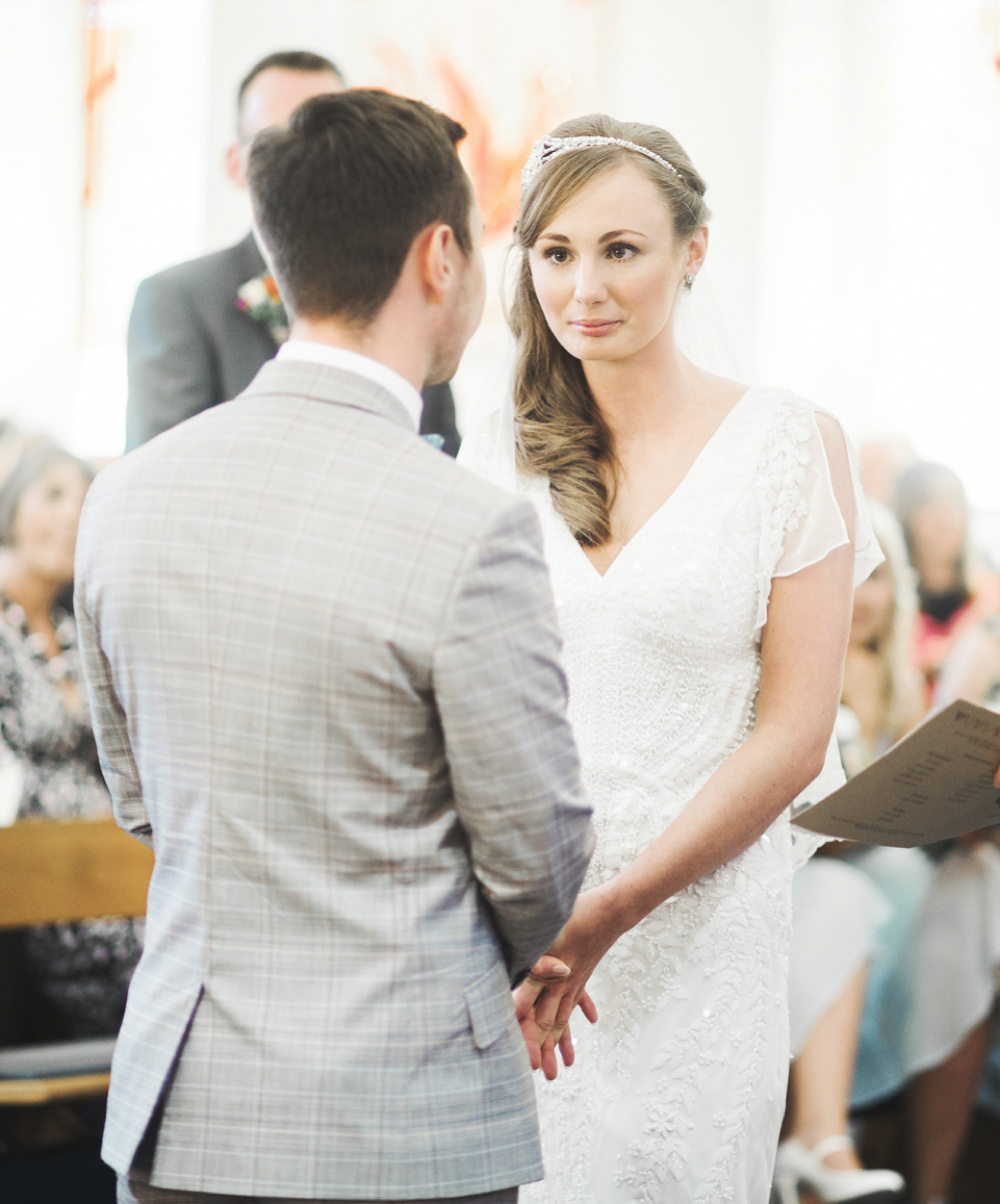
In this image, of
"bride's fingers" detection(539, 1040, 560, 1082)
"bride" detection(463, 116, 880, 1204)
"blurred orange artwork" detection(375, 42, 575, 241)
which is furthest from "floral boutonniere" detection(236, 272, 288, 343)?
"blurred orange artwork" detection(375, 42, 575, 241)

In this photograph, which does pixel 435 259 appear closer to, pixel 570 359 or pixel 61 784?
pixel 570 359

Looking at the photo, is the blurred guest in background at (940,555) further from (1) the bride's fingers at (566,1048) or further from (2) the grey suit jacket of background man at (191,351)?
(1) the bride's fingers at (566,1048)

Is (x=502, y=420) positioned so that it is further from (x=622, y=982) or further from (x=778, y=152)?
(x=778, y=152)

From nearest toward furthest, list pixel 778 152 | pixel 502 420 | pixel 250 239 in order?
pixel 502 420
pixel 250 239
pixel 778 152

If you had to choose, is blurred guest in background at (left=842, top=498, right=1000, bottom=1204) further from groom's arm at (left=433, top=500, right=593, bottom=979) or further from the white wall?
groom's arm at (left=433, top=500, right=593, bottom=979)

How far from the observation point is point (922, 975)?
3.86 metres

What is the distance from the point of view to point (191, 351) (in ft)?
9.41

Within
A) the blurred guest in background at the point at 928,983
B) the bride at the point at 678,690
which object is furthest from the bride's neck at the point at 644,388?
the blurred guest in background at the point at 928,983

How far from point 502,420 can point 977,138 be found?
12.6 ft

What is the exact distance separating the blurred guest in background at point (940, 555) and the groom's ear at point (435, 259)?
4.04 metres

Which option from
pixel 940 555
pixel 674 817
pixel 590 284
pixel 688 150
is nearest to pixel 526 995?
pixel 674 817

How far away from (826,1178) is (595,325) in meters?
2.21

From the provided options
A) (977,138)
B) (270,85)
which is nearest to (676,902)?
(270,85)

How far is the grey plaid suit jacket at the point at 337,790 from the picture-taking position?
3.99ft
